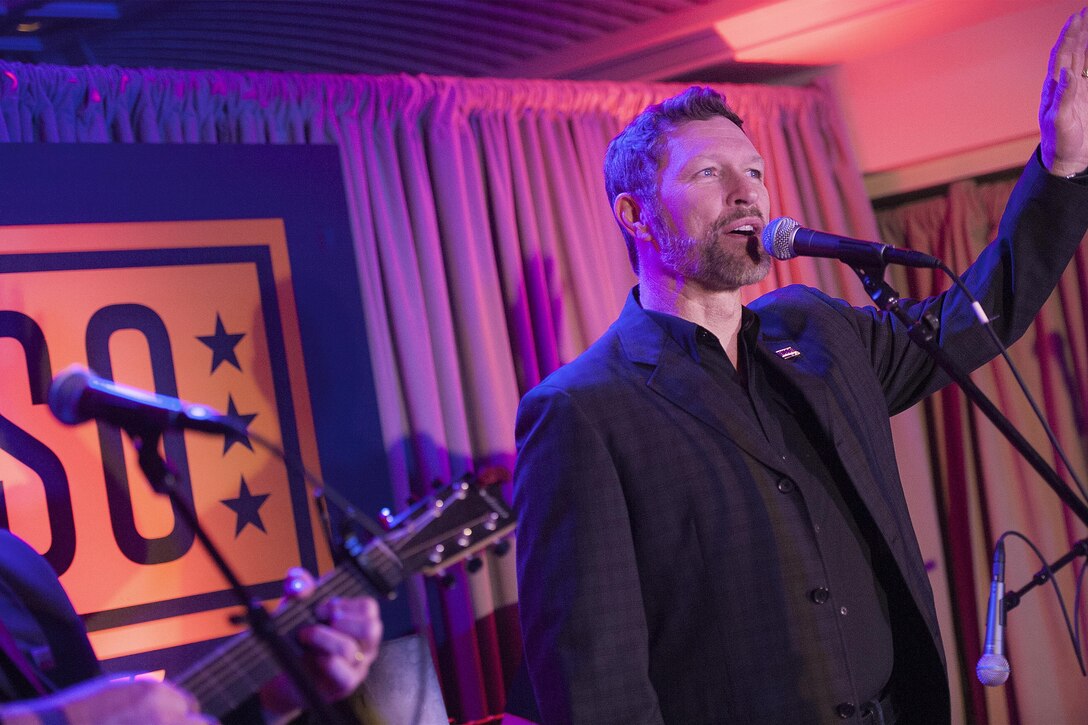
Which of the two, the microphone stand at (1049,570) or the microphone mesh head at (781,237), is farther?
the microphone stand at (1049,570)

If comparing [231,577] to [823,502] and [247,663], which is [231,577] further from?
[823,502]

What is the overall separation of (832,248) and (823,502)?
0.54 m

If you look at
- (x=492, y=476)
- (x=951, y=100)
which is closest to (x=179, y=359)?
(x=492, y=476)

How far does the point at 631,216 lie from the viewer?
7.80 feet

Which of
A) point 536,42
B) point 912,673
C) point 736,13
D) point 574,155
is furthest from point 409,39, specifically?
point 912,673

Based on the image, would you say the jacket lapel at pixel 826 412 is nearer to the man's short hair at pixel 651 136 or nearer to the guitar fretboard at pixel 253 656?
the man's short hair at pixel 651 136

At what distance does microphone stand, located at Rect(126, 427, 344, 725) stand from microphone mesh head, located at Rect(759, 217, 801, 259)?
1.11 metres

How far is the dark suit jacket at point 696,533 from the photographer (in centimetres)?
188

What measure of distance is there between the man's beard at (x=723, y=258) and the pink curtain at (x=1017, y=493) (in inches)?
82.9

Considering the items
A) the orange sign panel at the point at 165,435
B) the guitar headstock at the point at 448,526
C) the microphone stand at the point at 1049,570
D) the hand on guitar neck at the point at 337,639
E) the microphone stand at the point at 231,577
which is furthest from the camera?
the microphone stand at the point at 1049,570

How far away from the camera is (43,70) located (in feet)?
9.44

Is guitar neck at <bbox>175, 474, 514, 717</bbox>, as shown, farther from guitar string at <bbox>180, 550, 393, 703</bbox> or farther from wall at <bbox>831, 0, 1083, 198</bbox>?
wall at <bbox>831, 0, 1083, 198</bbox>

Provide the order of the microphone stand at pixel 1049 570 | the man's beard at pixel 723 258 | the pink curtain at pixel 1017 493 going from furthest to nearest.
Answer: the pink curtain at pixel 1017 493
the microphone stand at pixel 1049 570
the man's beard at pixel 723 258

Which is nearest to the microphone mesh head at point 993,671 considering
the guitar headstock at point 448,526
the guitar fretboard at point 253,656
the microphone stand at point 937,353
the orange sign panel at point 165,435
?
the microphone stand at point 937,353
